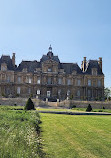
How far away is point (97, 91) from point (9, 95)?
19298 millimetres

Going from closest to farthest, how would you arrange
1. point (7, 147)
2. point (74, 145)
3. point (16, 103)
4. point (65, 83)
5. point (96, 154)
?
point (7, 147), point (96, 154), point (74, 145), point (16, 103), point (65, 83)

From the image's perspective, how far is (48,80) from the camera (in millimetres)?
45375

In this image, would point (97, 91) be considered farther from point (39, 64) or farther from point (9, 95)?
point (9, 95)

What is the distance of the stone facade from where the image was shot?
44.5 meters

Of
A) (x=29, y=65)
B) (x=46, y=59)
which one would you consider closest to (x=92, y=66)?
(x=46, y=59)

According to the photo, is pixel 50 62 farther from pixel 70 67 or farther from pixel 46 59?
pixel 70 67

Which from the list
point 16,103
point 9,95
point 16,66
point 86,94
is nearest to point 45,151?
point 16,103

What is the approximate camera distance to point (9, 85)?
1747 inches

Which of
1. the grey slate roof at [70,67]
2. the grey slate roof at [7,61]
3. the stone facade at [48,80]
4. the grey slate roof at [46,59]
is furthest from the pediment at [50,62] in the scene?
the grey slate roof at [7,61]

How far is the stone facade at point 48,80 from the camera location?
146ft

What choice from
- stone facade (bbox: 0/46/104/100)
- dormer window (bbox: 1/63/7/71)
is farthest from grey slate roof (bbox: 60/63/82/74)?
dormer window (bbox: 1/63/7/71)

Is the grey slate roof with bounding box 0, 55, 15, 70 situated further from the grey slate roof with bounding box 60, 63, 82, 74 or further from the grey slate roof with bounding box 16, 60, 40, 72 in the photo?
the grey slate roof with bounding box 60, 63, 82, 74

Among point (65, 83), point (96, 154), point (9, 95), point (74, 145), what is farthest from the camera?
point (65, 83)

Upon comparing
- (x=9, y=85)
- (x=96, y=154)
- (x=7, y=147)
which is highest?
(x=9, y=85)
